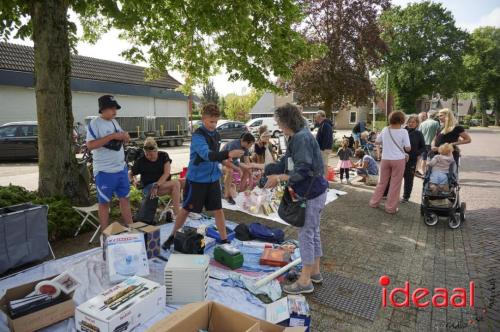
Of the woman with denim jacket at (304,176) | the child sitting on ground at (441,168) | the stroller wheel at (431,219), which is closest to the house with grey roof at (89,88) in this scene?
the child sitting on ground at (441,168)

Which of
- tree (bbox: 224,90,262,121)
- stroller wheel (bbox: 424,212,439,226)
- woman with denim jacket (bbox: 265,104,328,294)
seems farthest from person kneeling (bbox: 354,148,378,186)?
tree (bbox: 224,90,262,121)

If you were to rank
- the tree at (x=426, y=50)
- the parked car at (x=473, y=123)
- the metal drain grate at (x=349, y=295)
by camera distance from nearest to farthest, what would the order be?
the metal drain grate at (x=349, y=295) < the tree at (x=426, y=50) < the parked car at (x=473, y=123)

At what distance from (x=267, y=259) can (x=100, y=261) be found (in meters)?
2.15

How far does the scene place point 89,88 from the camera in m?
22.8

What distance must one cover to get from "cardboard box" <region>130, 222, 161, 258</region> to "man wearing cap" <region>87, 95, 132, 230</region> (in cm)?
66

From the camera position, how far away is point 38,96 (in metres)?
5.78

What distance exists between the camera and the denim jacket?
326 centimetres

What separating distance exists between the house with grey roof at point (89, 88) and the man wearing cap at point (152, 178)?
9959 millimetres

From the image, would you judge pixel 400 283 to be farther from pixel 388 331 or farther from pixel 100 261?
pixel 100 261

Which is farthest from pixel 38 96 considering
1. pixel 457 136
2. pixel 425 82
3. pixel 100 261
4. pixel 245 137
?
pixel 425 82

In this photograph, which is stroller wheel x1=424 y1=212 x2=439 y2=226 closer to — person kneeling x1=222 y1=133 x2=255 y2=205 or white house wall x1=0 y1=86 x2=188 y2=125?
person kneeling x1=222 y1=133 x2=255 y2=205

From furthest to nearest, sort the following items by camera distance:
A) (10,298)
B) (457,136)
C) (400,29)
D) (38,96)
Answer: (400,29)
(457,136)
(38,96)
(10,298)

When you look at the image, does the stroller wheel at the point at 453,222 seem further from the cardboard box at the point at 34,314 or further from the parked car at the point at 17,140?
the parked car at the point at 17,140

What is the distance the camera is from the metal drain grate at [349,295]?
340 centimetres
